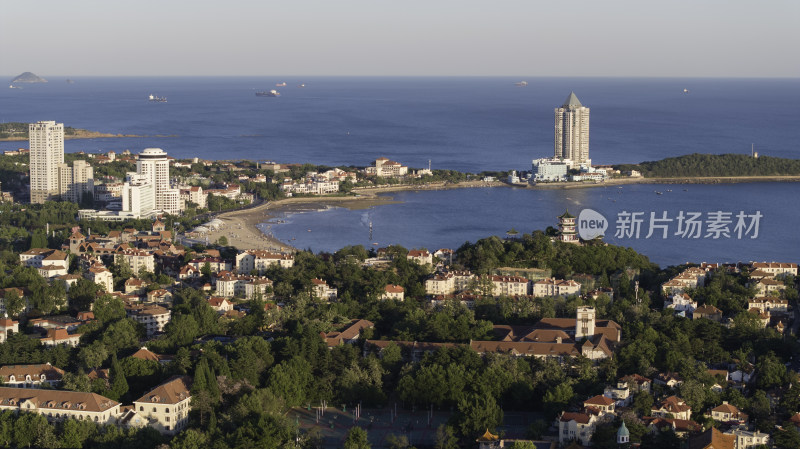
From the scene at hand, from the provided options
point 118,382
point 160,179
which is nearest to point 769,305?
point 118,382

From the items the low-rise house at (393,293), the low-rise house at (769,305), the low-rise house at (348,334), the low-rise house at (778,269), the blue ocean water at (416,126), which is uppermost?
the blue ocean water at (416,126)

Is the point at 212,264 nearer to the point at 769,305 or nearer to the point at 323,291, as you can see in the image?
the point at 323,291

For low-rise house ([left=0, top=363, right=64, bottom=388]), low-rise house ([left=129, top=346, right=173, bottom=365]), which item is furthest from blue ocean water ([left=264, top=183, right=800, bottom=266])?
low-rise house ([left=0, top=363, right=64, bottom=388])

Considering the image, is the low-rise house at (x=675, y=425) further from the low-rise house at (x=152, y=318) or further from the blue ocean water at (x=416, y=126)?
the blue ocean water at (x=416, y=126)

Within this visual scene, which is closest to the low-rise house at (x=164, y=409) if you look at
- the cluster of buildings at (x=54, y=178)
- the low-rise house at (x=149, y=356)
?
the low-rise house at (x=149, y=356)

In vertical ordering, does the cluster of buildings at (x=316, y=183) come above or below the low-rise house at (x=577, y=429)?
above

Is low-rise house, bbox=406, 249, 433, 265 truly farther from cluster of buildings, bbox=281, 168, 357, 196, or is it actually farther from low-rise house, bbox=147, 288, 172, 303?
cluster of buildings, bbox=281, 168, 357, 196
